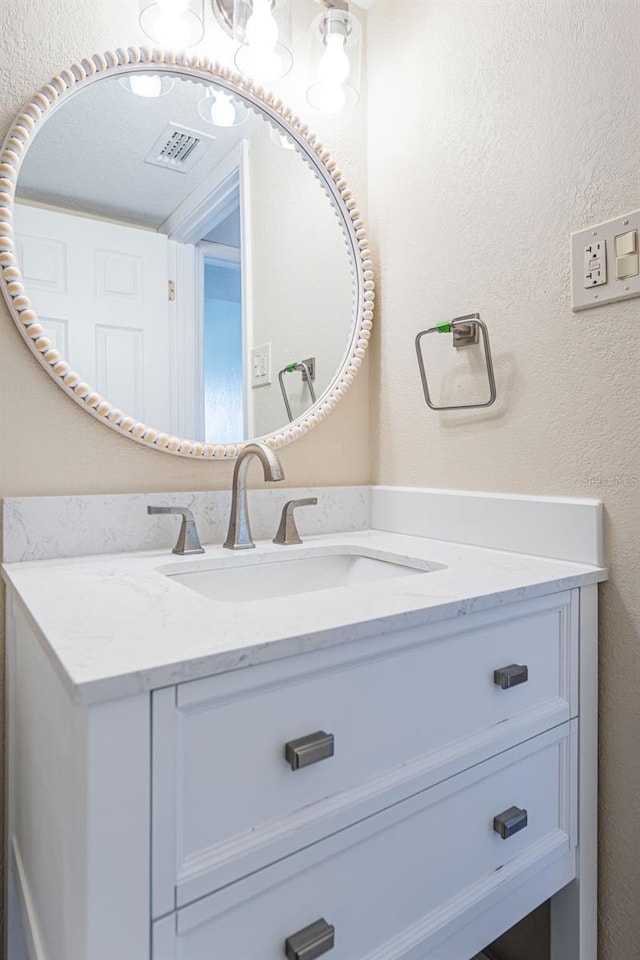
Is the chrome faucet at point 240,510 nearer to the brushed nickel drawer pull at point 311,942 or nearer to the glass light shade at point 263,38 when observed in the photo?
the brushed nickel drawer pull at point 311,942

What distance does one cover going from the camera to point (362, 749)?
2.20 ft

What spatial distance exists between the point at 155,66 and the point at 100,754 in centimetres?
117

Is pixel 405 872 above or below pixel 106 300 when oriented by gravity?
below

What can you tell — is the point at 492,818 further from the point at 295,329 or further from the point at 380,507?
the point at 295,329

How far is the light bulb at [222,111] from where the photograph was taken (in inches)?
46.1

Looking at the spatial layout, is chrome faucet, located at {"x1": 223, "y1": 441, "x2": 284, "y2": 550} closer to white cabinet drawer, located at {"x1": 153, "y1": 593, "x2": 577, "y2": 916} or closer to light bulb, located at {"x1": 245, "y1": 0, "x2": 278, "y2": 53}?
white cabinet drawer, located at {"x1": 153, "y1": 593, "x2": 577, "y2": 916}

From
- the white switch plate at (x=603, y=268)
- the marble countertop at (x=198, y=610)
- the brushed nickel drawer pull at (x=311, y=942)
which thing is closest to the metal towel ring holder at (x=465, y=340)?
the white switch plate at (x=603, y=268)

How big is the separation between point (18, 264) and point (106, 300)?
5.7 inches

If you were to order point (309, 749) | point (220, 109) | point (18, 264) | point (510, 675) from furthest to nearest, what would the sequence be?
point (220, 109)
point (18, 264)
point (510, 675)
point (309, 749)

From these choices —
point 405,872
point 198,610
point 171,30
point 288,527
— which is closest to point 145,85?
point 171,30

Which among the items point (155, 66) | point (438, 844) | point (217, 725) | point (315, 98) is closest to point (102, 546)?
point (217, 725)

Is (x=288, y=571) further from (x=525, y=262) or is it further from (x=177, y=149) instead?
(x=177, y=149)

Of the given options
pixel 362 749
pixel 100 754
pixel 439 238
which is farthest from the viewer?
pixel 439 238

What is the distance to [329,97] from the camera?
1.27 meters
